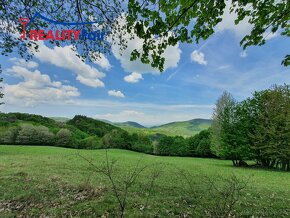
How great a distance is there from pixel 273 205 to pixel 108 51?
855 centimetres

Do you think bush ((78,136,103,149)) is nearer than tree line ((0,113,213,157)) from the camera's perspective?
No

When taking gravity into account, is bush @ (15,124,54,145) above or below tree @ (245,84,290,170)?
below

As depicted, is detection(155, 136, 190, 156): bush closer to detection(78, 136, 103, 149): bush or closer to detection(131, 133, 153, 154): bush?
detection(131, 133, 153, 154): bush

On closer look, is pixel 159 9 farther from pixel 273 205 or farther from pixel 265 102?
pixel 265 102

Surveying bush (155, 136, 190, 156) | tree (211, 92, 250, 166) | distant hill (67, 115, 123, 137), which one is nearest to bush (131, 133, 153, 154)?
bush (155, 136, 190, 156)

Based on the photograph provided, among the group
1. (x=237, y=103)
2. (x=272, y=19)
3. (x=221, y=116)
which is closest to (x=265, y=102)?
(x=237, y=103)

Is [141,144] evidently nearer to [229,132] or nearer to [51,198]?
[229,132]

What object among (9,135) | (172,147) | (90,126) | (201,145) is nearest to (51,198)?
(201,145)

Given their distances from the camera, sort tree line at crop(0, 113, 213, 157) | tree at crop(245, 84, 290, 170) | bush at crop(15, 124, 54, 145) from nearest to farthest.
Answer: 1. tree at crop(245, 84, 290, 170)
2. tree line at crop(0, 113, 213, 157)
3. bush at crop(15, 124, 54, 145)

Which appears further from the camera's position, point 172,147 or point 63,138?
point 63,138

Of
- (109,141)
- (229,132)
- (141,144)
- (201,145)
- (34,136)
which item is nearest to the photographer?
(229,132)

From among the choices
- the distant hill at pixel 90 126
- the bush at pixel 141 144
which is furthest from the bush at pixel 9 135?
the distant hill at pixel 90 126

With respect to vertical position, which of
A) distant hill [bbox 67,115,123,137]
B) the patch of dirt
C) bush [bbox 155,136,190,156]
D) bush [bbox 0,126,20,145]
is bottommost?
bush [bbox 0,126,20,145]

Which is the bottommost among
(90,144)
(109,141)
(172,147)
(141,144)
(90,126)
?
(90,144)
